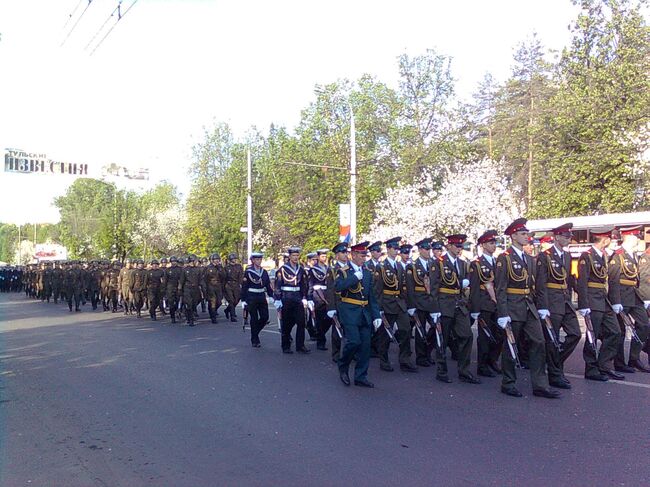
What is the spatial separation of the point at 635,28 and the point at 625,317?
2075 cm

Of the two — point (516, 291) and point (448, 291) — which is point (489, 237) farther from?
point (516, 291)

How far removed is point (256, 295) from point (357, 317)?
4.42m

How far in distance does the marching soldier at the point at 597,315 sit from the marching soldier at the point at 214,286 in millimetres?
11134

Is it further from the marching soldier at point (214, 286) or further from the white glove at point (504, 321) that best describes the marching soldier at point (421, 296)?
the marching soldier at point (214, 286)

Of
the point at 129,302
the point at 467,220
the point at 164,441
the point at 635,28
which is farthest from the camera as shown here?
the point at 467,220

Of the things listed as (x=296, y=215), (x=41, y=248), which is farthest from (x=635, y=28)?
(x=41, y=248)

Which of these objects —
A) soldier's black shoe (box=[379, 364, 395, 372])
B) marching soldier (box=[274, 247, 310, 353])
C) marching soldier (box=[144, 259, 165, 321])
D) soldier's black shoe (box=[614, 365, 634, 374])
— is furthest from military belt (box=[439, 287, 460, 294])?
marching soldier (box=[144, 259, 165, 321])

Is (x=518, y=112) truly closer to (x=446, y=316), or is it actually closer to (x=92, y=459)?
(x=446, y=316)

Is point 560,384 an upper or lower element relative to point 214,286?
lower

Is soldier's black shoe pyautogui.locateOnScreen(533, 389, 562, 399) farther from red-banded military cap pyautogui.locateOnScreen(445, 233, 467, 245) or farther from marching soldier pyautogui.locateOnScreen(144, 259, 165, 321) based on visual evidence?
marching soldier pyautogui.locateOnScreen(144, 259, 165, 321)

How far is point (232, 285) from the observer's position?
1819cm

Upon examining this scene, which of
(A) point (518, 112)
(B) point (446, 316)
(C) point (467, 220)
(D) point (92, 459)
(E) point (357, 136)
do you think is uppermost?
(A) point (518, 112)

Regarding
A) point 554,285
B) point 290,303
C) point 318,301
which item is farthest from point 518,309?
point 318,301

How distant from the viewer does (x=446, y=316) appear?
29.1 feet
